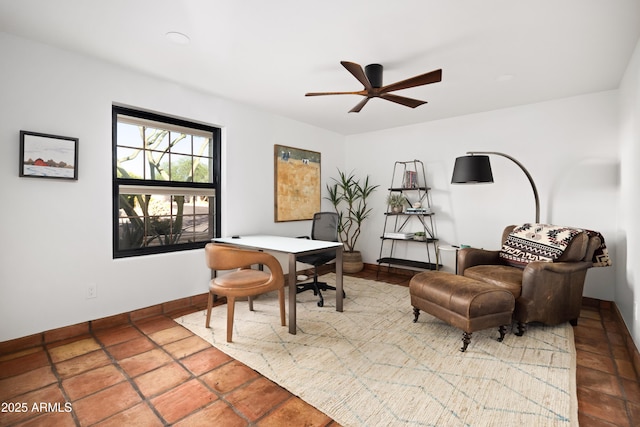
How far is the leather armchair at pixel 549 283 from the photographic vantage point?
2670 millimetres

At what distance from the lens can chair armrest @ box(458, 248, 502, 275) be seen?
3.31 metres

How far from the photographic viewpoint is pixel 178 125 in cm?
351

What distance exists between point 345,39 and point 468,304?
2227 millimetres

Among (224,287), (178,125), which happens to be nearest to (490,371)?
(224,287)

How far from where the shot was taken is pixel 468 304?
7.87 feet

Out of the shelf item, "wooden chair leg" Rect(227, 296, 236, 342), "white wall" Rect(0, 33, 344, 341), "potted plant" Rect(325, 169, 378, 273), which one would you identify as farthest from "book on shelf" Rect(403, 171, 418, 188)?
"wooden chair leg" Rect(227, 296, 236, 342)

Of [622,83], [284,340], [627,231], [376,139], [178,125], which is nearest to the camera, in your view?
[284,340]

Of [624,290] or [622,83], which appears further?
[622,83]

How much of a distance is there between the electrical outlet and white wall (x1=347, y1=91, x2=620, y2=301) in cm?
405

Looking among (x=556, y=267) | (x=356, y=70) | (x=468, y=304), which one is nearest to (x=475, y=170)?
(x=556, y=267)

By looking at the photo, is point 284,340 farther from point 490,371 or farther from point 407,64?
point 407,64

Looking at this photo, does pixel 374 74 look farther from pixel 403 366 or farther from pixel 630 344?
pixel 630 344

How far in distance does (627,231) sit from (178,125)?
15.0 ft

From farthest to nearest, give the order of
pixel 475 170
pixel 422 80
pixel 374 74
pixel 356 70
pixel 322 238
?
pixel 322 238
pixel 475 170
pixel 374 74
pixel 422 80
pixel 356 70
